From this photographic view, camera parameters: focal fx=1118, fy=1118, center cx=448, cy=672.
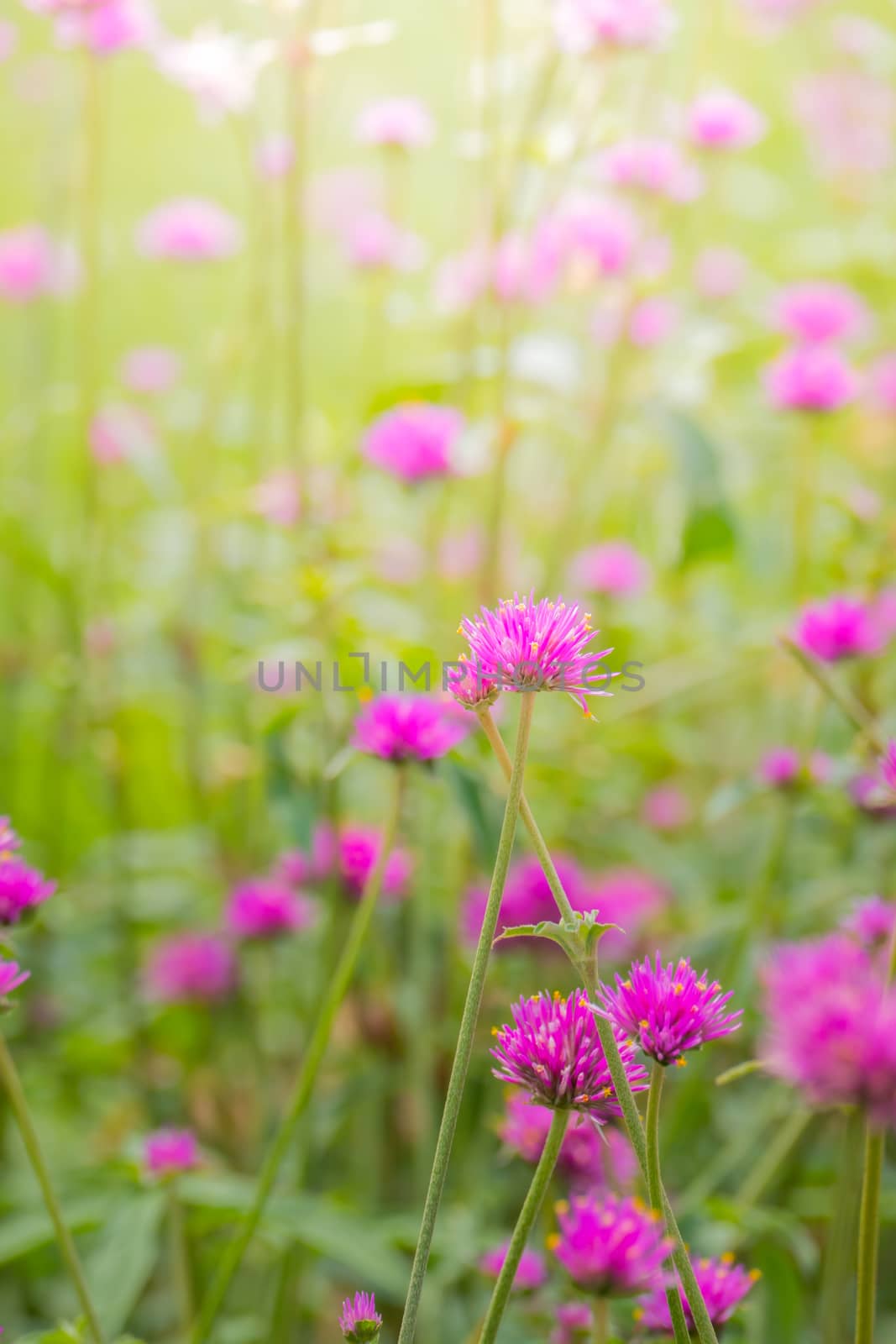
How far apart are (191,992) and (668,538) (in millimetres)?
758

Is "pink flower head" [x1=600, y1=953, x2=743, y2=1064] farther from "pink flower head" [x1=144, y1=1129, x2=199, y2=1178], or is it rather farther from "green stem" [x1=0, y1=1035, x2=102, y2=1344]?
"pink flower head" [x1=144, y1=1129, x2=199, y2=1178]

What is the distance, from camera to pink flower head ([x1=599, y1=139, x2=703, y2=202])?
108 centimetres

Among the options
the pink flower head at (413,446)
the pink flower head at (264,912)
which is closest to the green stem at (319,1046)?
the pink flower head at (264,912)

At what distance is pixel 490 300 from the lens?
96 cm

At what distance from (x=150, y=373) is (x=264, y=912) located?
0.98 meters

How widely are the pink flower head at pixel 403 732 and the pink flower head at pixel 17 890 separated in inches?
5.2

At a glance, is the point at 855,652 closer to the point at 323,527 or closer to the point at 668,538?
the point at 323,527

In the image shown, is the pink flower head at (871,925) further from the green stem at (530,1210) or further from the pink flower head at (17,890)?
the pink flower head at (17,890)

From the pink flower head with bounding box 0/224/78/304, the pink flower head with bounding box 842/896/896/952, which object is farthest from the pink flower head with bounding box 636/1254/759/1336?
the pink flower head with bounding box 0/224/78/304

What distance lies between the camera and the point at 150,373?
1.56 metres

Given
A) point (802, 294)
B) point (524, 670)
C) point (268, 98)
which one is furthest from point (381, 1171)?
point (268, 98)

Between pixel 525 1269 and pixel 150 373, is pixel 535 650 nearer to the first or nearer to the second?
pixel 525 1269

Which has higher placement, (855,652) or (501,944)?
(855,652)

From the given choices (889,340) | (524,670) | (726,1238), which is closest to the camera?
(524,670)
